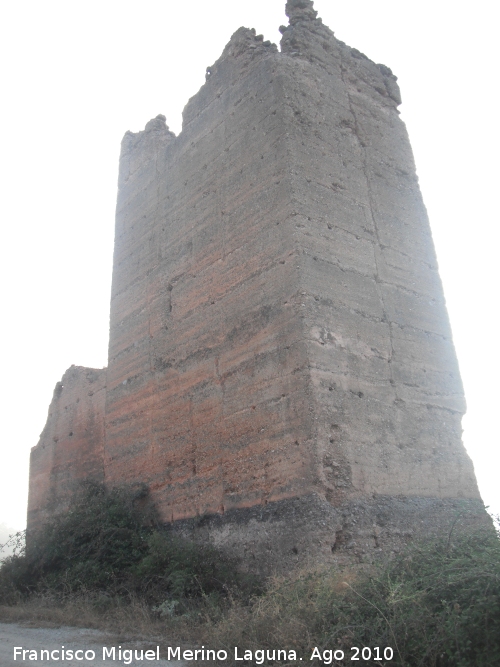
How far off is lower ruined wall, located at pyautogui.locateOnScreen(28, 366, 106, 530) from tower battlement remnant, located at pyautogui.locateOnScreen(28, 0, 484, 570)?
6 cm

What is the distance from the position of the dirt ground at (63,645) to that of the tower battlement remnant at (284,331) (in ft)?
6.33

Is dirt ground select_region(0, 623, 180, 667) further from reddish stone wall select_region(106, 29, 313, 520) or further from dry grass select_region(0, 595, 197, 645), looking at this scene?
reddish stone wall select_region(106, 29, 313, 520)

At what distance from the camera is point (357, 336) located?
7.73 metres

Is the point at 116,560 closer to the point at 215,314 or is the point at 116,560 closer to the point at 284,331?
the point at 215,314

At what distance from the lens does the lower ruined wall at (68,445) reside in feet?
35.8

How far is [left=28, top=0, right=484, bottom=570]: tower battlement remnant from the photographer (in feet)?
22.6

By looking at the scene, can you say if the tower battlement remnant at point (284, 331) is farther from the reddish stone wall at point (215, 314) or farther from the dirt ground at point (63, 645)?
the dirt ground at point (63, 645)

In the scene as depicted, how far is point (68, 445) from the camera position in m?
11.6

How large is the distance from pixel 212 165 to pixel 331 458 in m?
5.50

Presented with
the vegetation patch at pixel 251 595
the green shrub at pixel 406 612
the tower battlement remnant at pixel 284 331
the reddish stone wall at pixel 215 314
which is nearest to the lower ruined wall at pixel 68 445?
the tower battlement remnant at pixel 284 331

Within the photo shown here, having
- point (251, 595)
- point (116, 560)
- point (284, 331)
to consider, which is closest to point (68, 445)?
point (116, 560)

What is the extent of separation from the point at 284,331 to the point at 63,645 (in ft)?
13.5

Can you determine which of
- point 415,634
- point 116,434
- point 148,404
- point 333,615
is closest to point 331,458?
point 333,615

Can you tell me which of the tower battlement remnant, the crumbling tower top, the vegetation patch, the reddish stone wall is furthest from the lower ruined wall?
the crumbling tower top
